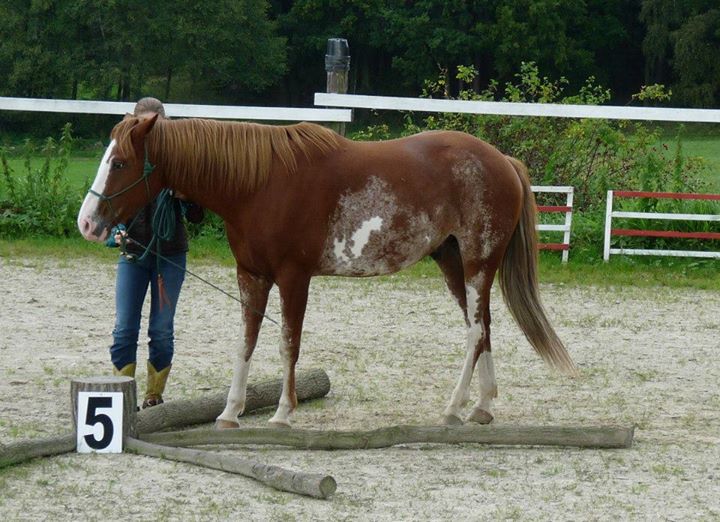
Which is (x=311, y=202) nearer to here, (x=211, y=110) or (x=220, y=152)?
(x=220, y=152)

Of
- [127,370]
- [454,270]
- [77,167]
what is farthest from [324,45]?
[127,370]

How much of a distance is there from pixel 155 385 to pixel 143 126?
171 centimetres

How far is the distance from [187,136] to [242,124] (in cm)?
32

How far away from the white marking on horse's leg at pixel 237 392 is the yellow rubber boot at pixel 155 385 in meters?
0.69

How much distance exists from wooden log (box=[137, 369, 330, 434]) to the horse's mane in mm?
1174

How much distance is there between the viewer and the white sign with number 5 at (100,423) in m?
5.52

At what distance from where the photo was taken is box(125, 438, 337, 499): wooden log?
4.89 m

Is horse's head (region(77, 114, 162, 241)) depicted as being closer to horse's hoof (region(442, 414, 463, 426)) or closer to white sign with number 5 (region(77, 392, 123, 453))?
white sign with number 5 (region(77, 392, 123, 453))

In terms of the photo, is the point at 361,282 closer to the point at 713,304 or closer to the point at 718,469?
the point at 713,304

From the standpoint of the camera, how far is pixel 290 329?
20.0 ft

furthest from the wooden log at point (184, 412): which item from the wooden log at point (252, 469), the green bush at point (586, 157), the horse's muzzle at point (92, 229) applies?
the green bush at point (586, 157)

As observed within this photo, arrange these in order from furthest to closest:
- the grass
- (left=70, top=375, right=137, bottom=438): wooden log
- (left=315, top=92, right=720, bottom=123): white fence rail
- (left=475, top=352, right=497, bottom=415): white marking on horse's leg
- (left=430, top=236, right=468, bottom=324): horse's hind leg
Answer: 1. the grass
2. (left=315, top=92, right=720, bottom=123): white fence rail
3. (left=430, top=236, right=468, bottom=324): horse's hind leg
4. (left=475, top=352, right=497, bottom=415): white marking on horse's leg
5. (left=70, top=375, right=137, bottom=438): wooden log

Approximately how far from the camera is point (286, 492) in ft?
16.5

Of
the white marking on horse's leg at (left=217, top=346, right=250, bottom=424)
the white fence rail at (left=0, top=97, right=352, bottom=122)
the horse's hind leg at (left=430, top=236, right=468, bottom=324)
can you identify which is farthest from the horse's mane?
the white fence rail at (left=0, top=97, right=352, bottom=122)
